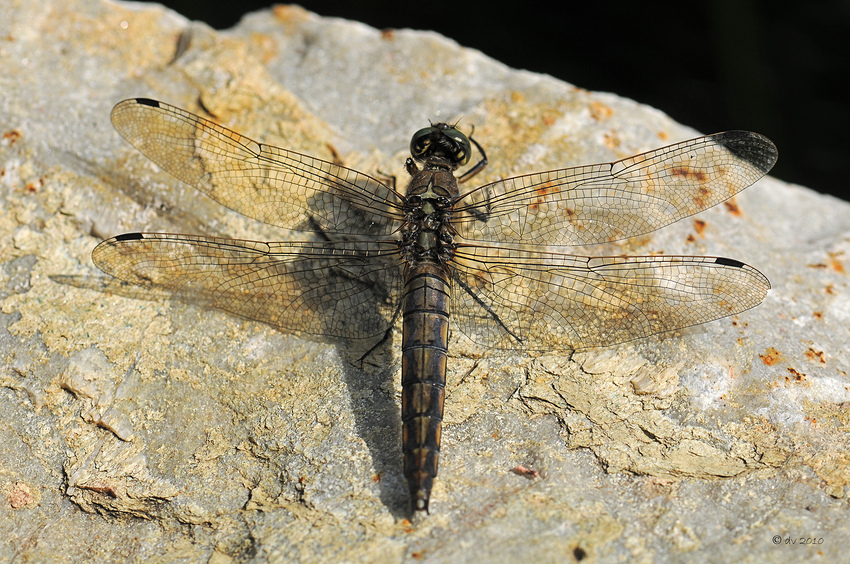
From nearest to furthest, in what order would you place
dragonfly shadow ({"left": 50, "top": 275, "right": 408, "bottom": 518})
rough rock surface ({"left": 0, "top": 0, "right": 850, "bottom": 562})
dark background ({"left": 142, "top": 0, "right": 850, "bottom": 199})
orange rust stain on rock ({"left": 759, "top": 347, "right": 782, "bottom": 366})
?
1. rough rock surface ({"left": 0, "top": 0, "right": 850, "bottom": 562})
2. dragonfly shadow ({"left": 50, "top": 275, "right": 408, "bottom": 518})
3. orange rust stain on rock ({"left": 759, "top": 347, "right": 782, "bottom": 366})
4. dark background ({"left": 142, "top": 0, "right": 850, "bottom": 199})

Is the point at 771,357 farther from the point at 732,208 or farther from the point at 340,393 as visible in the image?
the point at 340,393

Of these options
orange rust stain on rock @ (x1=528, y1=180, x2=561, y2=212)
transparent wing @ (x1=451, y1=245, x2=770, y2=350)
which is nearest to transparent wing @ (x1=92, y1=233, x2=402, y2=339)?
transparent wing @ (x1=451, y1=245, x2=770, y2=350)

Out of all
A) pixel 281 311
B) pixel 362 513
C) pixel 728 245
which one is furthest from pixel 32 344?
pixel 728 245

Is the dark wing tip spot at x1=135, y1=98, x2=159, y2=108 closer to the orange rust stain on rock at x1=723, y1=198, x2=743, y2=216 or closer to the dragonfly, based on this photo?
the dragonfly

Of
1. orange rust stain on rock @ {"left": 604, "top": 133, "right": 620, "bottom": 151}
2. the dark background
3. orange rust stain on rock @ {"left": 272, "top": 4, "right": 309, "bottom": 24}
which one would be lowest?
orange rust stain on rock @ {"left": 604, "top": 133, "right": 620, "bottom": 151}

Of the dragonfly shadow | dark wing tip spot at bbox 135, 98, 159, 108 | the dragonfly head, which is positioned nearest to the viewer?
the dragonfly shadow

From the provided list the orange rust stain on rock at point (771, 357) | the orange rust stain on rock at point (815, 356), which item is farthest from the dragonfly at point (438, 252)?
the orange rust stain on rock at point (815, 356)
